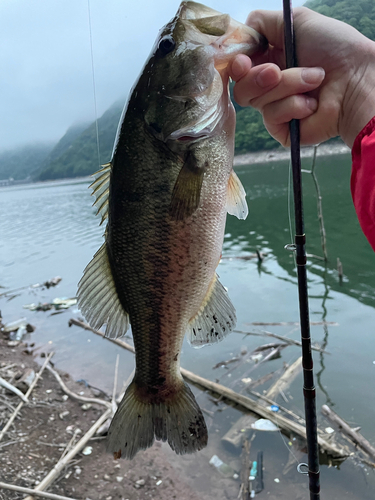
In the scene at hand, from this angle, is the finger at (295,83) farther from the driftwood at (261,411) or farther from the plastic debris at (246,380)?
the plastic debris at (246,380)

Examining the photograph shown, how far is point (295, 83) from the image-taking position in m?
1.59

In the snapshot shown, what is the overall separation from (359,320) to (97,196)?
8174mm

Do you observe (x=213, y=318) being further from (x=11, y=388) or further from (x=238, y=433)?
(x=11, y=388)

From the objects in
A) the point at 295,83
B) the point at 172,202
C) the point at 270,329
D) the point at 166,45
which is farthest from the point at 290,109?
the point at 270,329

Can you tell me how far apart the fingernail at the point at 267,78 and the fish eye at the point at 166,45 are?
40 cm

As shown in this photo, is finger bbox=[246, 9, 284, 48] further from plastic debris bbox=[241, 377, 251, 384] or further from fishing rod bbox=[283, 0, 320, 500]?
plastic debris bbox=[241, 377, 251, 384]

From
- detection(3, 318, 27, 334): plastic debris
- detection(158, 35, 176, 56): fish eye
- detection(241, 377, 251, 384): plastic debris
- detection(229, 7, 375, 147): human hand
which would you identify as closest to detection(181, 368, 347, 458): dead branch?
detection(241, 377, 251, 384): plastic debris

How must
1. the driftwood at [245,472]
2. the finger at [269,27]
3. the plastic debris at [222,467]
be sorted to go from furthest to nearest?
1. the plastic debris at [222,467]
2. the driftwood at [245,472]
3. the finger at [269,27]

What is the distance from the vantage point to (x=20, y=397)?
5.76 m

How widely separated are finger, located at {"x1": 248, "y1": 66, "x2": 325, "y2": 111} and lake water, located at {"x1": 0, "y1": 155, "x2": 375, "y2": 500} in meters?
4.46

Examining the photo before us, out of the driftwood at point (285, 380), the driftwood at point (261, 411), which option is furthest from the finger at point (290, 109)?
the driftwood at point (285, 380)

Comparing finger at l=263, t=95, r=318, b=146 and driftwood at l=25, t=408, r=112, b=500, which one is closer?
finger at l=263, t=95, r=318, b=146

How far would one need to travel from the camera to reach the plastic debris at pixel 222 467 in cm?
459

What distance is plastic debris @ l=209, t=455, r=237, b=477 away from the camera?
459cm
